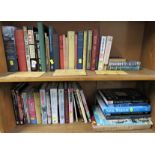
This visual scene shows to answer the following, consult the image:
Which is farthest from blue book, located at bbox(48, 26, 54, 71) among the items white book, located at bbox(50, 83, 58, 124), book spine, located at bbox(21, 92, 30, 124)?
book spine, located at bbox(21, 92, 30, 124)

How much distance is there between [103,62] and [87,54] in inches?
4.2

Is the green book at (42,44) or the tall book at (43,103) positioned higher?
the green book at (42,44)

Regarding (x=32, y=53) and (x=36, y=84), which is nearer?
(x=32, y=53)

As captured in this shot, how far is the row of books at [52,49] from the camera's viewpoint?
2.43 ft

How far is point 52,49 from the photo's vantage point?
0.76 meters

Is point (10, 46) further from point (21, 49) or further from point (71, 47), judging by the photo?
point (71, 47)

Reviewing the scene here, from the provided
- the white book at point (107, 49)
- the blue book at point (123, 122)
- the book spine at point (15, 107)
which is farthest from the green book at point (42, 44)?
Answer: the blue book at point (123, 122)

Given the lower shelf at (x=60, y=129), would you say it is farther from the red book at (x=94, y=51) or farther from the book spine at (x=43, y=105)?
the red book at (x=94, y=51)

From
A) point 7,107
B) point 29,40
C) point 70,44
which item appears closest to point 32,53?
point 29,40

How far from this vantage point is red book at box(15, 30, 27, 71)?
2.44 feet

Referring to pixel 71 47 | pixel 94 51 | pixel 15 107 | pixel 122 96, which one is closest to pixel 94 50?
pixel 94 51
